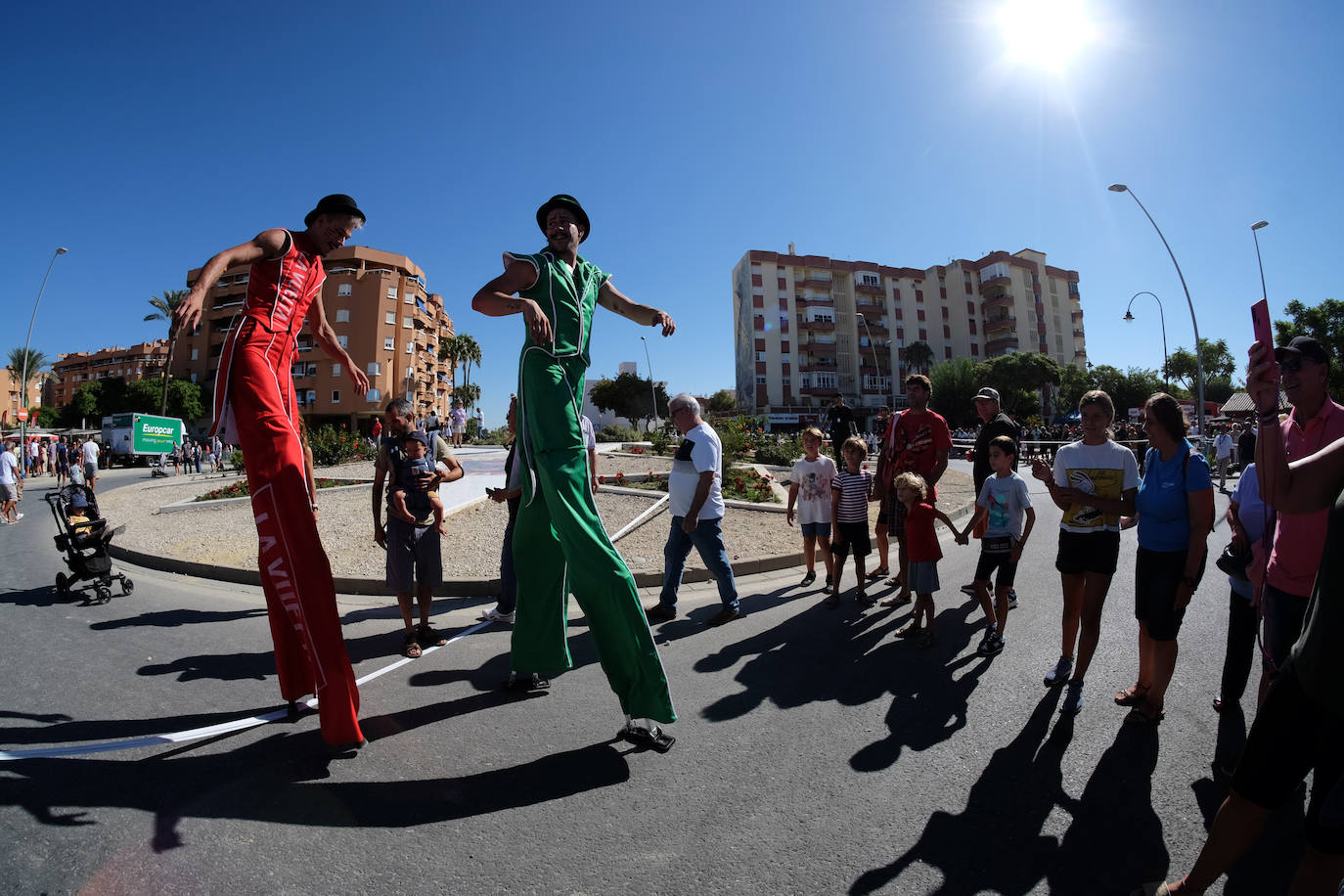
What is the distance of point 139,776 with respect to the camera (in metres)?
2.54

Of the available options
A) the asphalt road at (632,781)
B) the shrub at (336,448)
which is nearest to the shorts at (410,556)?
the asphalt road at (632,781)

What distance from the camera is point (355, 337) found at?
6100 centimetres

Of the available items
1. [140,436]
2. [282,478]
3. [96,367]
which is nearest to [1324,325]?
[282,478]

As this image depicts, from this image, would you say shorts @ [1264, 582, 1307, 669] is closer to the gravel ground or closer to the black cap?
the black cap

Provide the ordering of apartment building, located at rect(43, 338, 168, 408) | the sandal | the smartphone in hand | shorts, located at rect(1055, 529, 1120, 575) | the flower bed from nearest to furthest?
the smartphone in hand
the sandal
shorts, located at rect(1055, 529, 1120, 575)
the flower bed
apartment building, located at rect(43, 338, 168, 408)

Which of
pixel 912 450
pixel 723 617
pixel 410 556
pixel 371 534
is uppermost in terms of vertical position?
pixel 912 450

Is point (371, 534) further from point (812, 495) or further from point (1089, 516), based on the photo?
point (1089, 516)

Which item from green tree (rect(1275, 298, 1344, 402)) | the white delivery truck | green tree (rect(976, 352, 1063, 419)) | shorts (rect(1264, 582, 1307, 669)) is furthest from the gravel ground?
green tree (rect(976, 352, 1063, 419))

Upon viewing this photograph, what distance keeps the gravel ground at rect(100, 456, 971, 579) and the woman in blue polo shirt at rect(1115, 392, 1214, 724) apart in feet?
14.1

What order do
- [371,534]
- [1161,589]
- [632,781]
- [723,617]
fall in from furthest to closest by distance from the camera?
[371,534] → [723,617] → [1161,589] → [632,781]

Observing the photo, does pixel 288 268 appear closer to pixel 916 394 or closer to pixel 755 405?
pixel 916 394

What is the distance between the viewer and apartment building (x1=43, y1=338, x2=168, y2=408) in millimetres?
107188

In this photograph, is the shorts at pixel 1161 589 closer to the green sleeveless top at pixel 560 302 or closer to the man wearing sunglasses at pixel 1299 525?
the man wearing sunglasses at pixel 1299 525

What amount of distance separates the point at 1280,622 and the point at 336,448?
2488 cm
